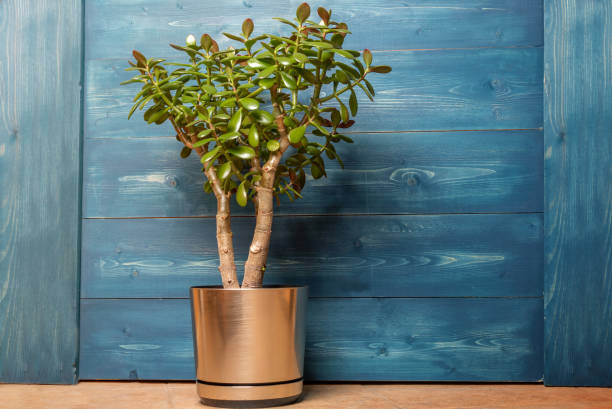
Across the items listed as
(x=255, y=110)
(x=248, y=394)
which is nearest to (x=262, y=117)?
(x=255, y=110)

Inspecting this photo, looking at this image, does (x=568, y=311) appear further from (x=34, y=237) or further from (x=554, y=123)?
(x=34, y=237)

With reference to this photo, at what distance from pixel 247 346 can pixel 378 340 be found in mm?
371

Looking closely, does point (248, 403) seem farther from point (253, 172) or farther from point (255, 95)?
point (255, 95)

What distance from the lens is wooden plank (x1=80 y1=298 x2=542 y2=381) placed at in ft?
4.04

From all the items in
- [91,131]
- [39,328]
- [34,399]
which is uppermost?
[91,131]

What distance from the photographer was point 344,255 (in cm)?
126

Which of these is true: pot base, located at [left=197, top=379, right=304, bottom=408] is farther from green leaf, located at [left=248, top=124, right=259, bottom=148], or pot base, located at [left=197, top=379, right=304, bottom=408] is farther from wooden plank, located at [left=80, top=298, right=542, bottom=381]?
green leaf, located at [left=248, top=124, right=259, bottom=148]

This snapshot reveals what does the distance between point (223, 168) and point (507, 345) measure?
0.75 m

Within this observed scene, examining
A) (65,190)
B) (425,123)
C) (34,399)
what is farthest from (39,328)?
(425,123)

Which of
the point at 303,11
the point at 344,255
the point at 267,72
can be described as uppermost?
the point at 303,11

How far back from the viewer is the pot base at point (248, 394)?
100 centimetres

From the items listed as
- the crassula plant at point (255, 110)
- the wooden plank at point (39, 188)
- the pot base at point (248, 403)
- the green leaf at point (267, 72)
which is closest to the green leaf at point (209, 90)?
the crassula plant at point (255, 110)

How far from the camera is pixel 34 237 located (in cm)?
127

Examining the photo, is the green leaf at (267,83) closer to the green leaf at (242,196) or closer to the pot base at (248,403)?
the green leaf at (242,196)
